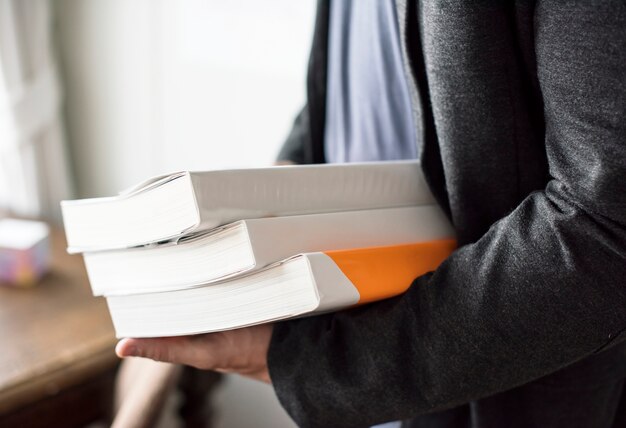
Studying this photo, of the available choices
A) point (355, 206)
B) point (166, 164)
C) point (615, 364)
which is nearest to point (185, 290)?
point (355, 206)

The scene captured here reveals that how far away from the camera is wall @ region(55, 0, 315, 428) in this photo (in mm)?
1198

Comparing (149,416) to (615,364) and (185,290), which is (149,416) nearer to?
(185,290)

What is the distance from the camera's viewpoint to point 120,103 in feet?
4.97

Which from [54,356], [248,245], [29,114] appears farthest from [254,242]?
[29,114]

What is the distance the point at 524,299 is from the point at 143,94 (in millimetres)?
1214

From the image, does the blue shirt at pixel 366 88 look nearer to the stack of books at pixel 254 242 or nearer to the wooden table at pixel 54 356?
the stack of books at pixel 254 242

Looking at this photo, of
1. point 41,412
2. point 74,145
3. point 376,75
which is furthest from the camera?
point 74,145

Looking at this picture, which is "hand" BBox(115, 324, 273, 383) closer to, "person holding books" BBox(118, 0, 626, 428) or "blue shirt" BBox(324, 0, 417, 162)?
"person holding books" BBox(118, 0, 626, 428)

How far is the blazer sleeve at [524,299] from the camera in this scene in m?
0.37

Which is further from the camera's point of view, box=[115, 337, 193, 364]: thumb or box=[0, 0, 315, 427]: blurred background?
box=[0, 0, 315, 427]: blurred background

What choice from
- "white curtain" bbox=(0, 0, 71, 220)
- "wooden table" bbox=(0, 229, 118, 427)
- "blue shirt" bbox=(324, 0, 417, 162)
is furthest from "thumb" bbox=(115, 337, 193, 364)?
"white curtain" bbox=(0, 0, 71, 220)

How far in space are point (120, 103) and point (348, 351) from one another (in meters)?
1.21

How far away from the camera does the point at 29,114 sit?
146 centimetres

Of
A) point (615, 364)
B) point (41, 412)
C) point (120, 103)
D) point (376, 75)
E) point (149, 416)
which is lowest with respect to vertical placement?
point (41, 412)
